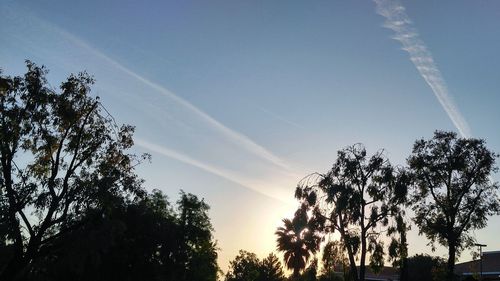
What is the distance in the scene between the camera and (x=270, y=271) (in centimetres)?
8362

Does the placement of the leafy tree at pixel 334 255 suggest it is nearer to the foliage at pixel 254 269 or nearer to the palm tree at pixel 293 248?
the palm tree at pixel 293 248

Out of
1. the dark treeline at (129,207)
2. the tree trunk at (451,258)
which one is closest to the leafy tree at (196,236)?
Result: the dark treeline at (129,207)

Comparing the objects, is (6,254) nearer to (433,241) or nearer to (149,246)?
(149,246)

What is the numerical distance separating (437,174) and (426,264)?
21.0m

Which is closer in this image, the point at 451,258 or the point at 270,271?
the point at 451,258

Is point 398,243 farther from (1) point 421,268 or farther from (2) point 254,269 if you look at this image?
(2) point 254,269

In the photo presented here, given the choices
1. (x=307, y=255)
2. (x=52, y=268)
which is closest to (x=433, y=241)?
(x=307, y=255)

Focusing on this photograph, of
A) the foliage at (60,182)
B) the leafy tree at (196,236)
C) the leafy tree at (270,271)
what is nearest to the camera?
the foliage at (60,182)

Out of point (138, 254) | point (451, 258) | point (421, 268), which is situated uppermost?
point (421, 268)

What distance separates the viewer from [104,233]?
91.8ft

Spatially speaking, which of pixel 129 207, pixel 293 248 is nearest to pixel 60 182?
pixel 129 207

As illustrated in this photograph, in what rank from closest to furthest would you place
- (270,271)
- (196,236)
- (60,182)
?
(60,182), (196,236), (270,271)

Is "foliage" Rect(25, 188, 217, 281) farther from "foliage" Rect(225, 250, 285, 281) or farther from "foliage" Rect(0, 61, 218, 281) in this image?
"foliage" Rect(225, 250, 285, 281)

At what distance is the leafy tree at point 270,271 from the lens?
8299 cm
